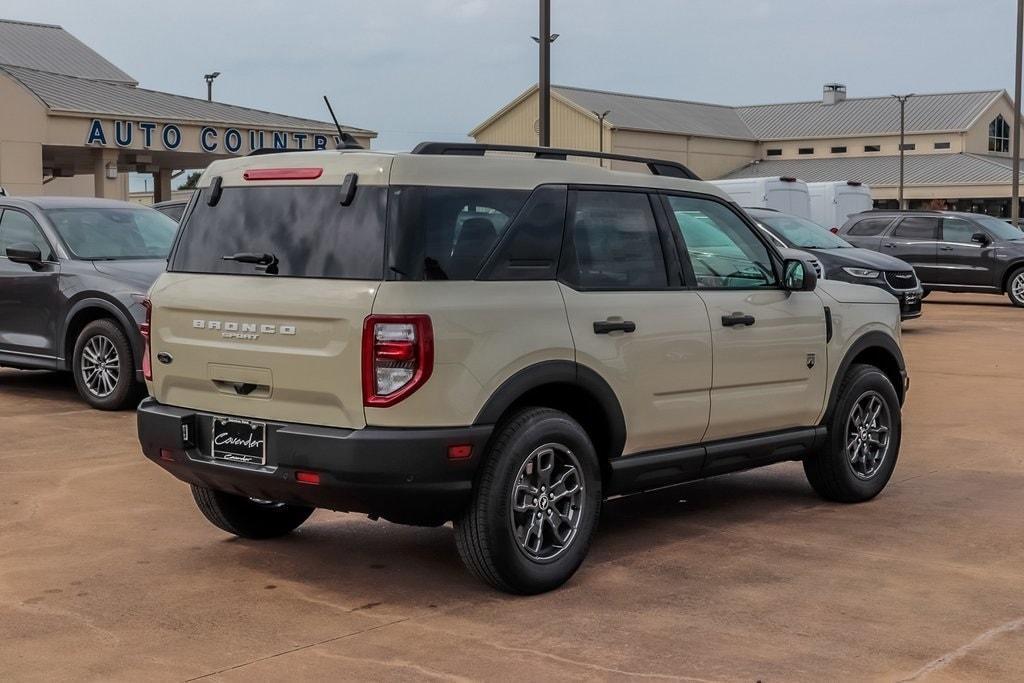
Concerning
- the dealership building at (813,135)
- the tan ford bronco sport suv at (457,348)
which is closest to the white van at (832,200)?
the tan ford bronco sport suv at (457,348)

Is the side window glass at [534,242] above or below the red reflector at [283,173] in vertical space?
below

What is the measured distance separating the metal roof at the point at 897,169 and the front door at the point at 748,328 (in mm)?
62919

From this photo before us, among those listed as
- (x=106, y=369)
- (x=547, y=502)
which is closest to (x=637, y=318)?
(x=547, y=502)

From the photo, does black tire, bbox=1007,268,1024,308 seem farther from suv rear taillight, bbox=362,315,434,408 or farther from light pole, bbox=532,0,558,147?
suv rear taillight, bbox=362,315,434,408

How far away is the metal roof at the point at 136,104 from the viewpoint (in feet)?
104

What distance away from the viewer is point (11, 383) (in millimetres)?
13273

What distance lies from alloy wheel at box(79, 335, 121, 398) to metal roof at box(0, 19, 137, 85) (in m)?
39.4

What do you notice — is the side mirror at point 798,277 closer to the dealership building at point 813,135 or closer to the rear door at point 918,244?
the rear door at point 918,244

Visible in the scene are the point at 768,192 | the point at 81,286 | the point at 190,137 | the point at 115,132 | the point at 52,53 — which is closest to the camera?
the point at 81,286

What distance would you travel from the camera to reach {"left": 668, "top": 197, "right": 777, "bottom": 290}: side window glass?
6844 mm

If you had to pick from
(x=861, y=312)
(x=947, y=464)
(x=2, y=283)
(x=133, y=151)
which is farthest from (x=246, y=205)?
(x=133, y=151)

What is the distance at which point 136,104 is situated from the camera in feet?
112

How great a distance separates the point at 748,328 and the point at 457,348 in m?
2.02

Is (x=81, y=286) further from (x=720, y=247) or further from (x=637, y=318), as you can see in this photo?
(x=637, y=318)
